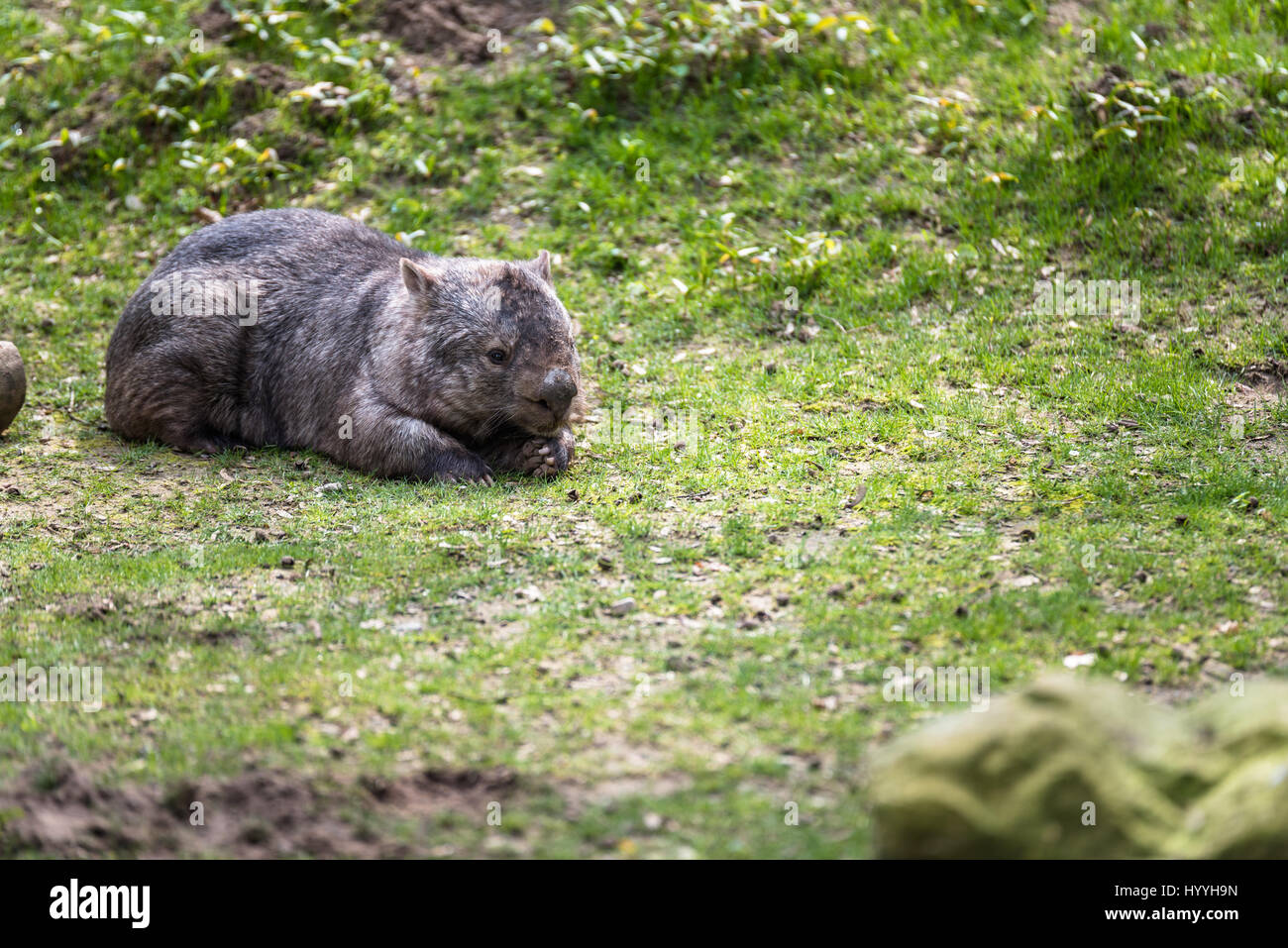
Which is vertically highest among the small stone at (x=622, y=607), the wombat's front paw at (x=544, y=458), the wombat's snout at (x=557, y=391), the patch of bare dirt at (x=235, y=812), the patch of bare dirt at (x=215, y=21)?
the patch of bare dirt at (x=215, y=21)

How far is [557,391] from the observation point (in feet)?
23.5

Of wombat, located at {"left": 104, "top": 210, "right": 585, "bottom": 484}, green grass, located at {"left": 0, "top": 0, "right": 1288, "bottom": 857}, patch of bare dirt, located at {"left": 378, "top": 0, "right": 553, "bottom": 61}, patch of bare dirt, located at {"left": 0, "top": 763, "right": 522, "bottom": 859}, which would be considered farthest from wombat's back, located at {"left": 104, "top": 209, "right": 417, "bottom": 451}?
patch of bare dirt, located at {"left": 378, "top": 0, "right": 553, "bottom": 61}

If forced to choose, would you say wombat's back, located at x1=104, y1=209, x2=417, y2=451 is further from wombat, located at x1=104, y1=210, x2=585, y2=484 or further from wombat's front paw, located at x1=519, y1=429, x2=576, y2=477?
wombat's front paw, located at x1=519, y1=429, x2=576, y2=477

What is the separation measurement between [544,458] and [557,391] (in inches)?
16.9

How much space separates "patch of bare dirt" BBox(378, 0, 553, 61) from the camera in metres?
12.3

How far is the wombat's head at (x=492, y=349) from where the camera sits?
7.29 metres

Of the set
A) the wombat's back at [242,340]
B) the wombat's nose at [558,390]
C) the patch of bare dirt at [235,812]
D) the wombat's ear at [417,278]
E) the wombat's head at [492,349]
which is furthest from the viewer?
the wombat's back at [242,340]

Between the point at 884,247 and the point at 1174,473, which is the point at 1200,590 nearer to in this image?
the point at 1174,473

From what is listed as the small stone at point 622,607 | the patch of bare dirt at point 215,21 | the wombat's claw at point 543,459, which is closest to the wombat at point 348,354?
the wombat's claw at point 543,459

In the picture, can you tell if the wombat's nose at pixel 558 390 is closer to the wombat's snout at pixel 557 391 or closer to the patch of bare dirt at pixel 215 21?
the wombat's snout at pixel 557 391

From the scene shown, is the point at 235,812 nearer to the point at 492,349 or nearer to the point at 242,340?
the point at 492,349

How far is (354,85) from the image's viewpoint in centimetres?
1176

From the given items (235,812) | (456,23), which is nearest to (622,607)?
(235,812)
